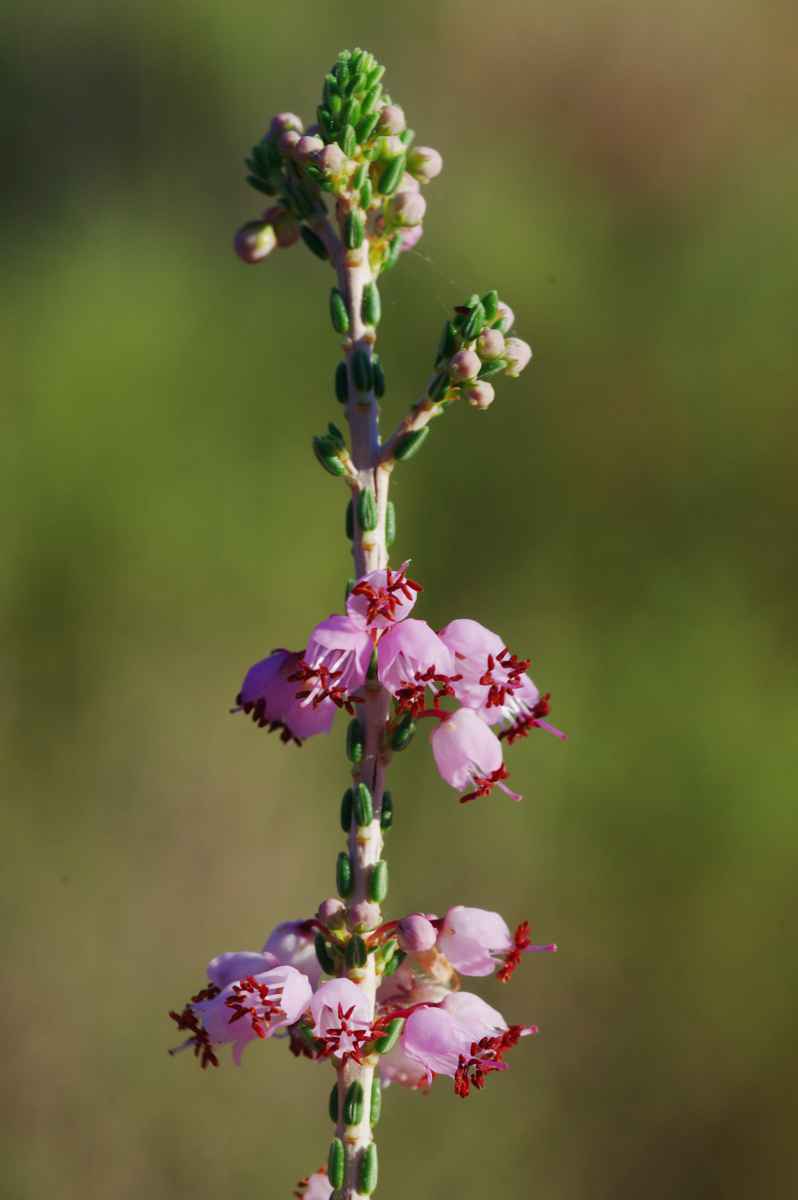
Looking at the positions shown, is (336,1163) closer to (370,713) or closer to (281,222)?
(370,713)

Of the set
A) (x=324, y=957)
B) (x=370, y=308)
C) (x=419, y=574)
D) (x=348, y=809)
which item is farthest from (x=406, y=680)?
(x=419, y=574)

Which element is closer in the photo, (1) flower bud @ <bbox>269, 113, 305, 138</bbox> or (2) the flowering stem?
(2) the flowering stem

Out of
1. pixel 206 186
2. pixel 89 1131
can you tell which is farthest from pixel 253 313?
pixel 89 1131

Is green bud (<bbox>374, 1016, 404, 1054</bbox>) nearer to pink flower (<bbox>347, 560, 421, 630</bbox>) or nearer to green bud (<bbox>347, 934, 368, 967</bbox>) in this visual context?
green bud (<bbox>347, 934, 368, 967</bbox>)

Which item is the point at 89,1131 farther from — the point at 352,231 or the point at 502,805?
the point at 352,231

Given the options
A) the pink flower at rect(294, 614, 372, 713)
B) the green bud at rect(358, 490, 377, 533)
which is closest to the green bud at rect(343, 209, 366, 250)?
the green bud at rect(358, 490, 377, 533)
